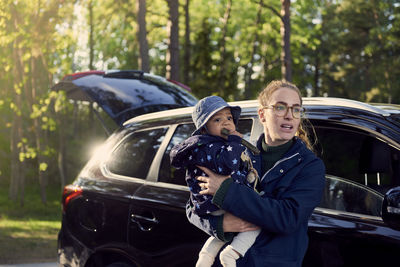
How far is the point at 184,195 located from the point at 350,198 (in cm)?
105

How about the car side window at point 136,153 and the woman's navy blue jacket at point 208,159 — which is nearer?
the woman's navy blue jacket at point 208,159

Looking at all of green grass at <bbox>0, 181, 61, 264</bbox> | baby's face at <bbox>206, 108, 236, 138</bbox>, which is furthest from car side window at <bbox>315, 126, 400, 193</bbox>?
green grass at <bbox>0, 181, 61, 264</bbox>

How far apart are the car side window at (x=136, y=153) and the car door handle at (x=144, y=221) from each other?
318 millimetres

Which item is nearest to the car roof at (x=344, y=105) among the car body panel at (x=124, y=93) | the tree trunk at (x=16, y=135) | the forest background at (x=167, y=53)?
the car body panel at (x=124, y=93)

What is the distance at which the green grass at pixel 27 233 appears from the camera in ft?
31.8

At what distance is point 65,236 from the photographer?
15.1 ft

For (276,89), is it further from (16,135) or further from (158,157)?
(16,135)

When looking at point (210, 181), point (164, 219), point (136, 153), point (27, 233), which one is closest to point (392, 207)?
point (210, 181)

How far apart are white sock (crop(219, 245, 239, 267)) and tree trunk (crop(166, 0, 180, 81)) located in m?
10.2

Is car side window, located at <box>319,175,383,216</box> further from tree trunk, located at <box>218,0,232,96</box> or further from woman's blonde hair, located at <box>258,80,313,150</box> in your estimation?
tree trunk, located at <box>218,0,232,96</box>

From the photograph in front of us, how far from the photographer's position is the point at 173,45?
503 inches

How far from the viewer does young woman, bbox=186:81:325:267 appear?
2469 millimetres

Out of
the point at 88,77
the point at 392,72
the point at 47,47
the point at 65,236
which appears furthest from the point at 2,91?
the point at 392,72

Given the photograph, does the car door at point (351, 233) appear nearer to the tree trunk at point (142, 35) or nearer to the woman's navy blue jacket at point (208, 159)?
the woman's navy blue jacket at point (208, 159)
